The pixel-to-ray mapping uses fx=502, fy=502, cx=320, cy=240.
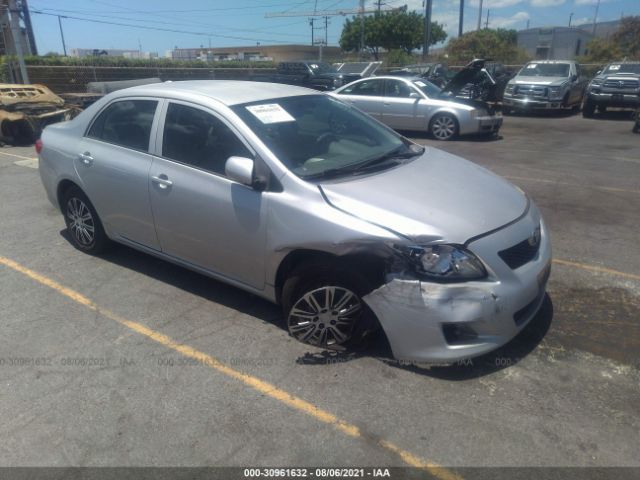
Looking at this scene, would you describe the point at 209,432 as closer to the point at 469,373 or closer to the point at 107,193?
the point at 469,373

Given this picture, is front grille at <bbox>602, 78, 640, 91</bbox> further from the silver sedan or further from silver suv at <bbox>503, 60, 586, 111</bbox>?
the silver sedan

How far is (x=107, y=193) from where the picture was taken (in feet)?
14.4

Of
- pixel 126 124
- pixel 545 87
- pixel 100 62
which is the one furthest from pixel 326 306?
pixel 100 62

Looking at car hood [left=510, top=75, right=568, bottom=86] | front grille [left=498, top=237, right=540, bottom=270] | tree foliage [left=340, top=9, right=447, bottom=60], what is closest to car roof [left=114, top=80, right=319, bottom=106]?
front grille [left=498, top=237, right=540, bottom=270]

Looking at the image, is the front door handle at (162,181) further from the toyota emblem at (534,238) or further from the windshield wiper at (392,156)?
the toyota emblem at (534,238)

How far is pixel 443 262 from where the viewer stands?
2.85m

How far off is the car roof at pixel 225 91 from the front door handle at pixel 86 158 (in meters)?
0.62

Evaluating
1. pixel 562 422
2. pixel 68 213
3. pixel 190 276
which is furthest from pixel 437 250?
pixel 68 213

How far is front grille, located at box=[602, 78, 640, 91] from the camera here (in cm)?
1560

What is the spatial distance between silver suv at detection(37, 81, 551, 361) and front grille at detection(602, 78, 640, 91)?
14.7m

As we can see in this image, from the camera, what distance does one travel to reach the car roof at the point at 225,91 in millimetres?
3875

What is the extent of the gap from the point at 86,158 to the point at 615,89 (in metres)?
16.7

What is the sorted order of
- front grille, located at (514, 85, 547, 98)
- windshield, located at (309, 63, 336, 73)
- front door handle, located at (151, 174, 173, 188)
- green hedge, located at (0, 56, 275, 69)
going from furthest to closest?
green hedge, located at (0, 56, 275, 69) < windshield, located at (309, 63, 336, 73) < front grille, located at (514, 85, 547, 98) < front door handle, located at (151, 174, 173, 188)

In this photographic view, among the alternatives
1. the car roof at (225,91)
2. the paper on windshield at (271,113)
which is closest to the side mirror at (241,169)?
the paper on windshield at (271,113)
